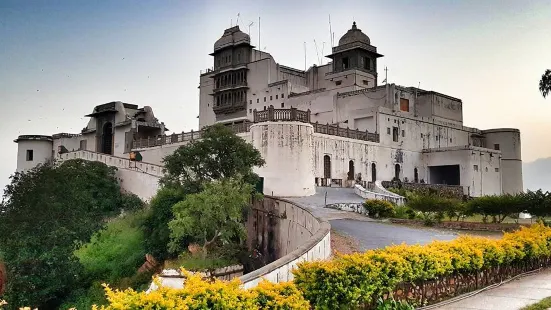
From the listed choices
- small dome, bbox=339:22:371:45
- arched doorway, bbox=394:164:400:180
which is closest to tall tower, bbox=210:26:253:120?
small dome, bbox=339:22:371:45

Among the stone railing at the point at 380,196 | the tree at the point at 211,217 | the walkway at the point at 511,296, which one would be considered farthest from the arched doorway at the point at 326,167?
the walkway at the point at 511,296

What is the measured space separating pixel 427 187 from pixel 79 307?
85.7 ft

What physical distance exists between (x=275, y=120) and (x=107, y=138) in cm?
2529

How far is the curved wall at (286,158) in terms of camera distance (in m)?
32.4

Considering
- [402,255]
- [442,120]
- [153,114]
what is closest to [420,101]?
[442,120]

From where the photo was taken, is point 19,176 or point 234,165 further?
point 19,176

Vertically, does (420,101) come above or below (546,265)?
above

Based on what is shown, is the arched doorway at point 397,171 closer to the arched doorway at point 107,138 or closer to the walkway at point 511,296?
the arched doorway at point 107,138

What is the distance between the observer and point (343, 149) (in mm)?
38062

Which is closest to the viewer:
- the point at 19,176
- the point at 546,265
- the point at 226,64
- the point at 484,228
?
the point at 546,265

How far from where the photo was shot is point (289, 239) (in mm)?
20109

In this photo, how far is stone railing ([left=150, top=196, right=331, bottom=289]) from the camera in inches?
344

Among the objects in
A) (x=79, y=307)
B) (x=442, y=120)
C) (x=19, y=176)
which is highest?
(x=442, y=120)

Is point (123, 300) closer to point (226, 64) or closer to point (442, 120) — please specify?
point (442, 120)
